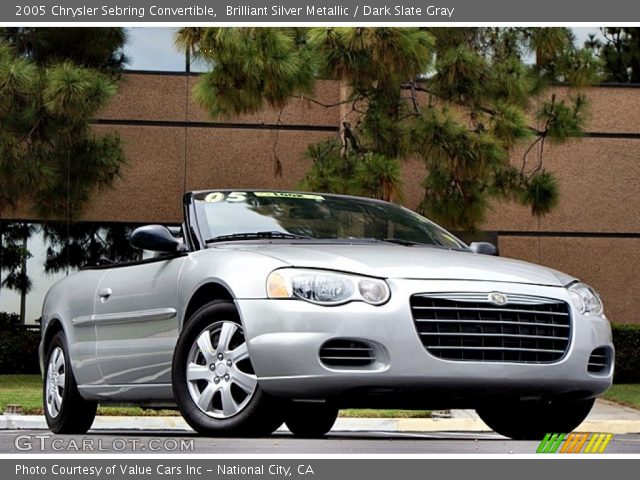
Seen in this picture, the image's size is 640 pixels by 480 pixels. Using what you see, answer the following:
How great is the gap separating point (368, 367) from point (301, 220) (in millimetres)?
1597

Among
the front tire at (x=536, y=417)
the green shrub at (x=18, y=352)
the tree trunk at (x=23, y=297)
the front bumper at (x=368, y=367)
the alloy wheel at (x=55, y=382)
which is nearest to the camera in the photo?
the front bumper at (x=368, y=367)

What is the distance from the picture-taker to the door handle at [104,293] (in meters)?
7.59

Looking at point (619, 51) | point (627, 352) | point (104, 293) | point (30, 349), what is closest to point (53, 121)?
point (30, 349)

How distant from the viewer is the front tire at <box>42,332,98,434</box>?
26.5ft

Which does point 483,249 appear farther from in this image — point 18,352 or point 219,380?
point 18,352

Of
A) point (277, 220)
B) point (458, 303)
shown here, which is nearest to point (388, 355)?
point (458, 303)

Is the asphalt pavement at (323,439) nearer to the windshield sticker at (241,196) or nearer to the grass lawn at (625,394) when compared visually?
the grass lawn at (625,394)

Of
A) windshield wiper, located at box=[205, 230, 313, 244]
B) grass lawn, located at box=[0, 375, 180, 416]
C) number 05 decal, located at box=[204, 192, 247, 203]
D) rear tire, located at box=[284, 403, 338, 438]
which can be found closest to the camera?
windshield wiper, located at box=[205, 230, 313, 244]

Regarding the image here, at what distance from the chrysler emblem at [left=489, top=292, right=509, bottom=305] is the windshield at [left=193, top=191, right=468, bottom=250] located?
129cm

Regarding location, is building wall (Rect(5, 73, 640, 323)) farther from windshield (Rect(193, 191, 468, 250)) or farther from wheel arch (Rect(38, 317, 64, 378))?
windshield (Rect(193, 191, 468, 250))

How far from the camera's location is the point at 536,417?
7.15 m

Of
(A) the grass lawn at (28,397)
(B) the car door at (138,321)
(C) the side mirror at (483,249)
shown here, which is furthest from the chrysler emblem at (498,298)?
(A) the grass lawn at (28,397)

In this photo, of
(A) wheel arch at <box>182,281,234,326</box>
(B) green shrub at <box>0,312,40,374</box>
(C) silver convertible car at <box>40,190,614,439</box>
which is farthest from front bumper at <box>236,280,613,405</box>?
(B) green shrub at <box>0,312,40,374</box>

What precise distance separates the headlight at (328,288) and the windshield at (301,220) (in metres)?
1.07
